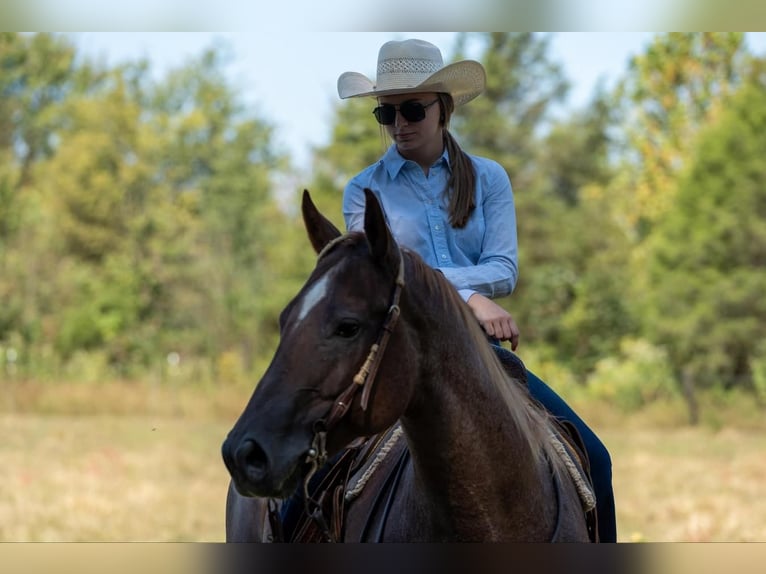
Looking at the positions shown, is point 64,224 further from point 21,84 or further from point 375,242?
point 375,242

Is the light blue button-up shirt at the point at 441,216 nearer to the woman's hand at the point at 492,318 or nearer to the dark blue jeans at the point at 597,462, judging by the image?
the woman's hand at the point at 492,318

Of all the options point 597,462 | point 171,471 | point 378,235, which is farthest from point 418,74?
point 171,471

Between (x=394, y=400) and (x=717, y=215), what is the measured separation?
21.4 meters

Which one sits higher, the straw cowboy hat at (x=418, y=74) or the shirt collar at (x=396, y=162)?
the straw cowboy hat at (x=418, y=74)

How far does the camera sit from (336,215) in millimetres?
25750

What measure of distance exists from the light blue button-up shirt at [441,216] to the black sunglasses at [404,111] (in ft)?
0.39

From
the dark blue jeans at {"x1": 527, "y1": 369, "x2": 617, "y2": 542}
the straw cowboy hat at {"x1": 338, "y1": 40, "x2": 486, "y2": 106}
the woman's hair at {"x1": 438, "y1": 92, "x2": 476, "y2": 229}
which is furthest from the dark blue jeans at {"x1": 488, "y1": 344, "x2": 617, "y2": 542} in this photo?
the straw cowboy hat at {"x1": 338, "y1": 40, "x2": 486, "y2": 106}

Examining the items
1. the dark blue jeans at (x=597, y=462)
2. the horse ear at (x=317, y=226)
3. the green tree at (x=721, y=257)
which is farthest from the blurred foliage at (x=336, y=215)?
the horse ear at (x=317, y=226)

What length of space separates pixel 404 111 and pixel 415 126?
61mm

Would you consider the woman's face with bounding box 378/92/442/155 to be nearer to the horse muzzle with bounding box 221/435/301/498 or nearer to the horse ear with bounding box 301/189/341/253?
the horse ear with bounding box 301/189/341/253

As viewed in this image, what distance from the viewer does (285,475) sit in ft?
9.20

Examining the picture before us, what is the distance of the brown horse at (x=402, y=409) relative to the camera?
2.84 meters

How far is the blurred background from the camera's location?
22109 mm

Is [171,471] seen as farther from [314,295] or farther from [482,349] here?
[314,295]
